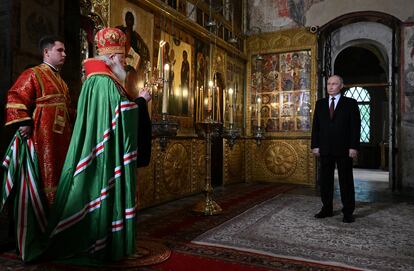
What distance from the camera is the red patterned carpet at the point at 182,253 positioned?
2.83 m

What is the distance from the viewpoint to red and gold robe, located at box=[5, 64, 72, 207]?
3.10 metres

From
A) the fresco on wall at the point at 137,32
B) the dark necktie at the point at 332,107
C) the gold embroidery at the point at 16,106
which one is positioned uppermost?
the fresco on wall at the point at 137,32

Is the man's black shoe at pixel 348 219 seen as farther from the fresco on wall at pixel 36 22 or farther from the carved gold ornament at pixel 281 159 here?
the carved gold ornament at pixel 281 159

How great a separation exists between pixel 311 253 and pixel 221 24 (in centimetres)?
626

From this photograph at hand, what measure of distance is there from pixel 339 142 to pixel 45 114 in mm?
3595

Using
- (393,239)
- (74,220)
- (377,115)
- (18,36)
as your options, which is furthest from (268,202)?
(377,115)

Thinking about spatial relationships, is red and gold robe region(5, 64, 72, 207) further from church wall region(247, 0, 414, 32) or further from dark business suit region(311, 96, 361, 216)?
church wall region(247, 0, 414, 32)

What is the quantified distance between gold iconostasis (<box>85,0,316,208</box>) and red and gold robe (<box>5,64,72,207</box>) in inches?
69.9

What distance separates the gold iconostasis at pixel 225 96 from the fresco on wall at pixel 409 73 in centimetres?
200

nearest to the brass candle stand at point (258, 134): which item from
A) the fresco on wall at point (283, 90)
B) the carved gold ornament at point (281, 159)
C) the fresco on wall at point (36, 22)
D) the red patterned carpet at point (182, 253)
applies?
the fresco on wall at point (283, 90)

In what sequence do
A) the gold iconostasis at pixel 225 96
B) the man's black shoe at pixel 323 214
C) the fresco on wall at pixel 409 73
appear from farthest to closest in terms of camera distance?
the fresco on wall at pixel 409 73
the gold iconostasis at pixel 225 96
the man's black shoe at pixel 323 214

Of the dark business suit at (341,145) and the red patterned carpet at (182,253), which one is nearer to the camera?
the red patterned carpet at (182,253)

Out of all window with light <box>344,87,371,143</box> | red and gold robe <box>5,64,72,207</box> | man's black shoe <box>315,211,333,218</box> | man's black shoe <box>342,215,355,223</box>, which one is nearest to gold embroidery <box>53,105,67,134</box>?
red and gold robe <box>5,64,72,207</box>

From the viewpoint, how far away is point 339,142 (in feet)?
15.5
